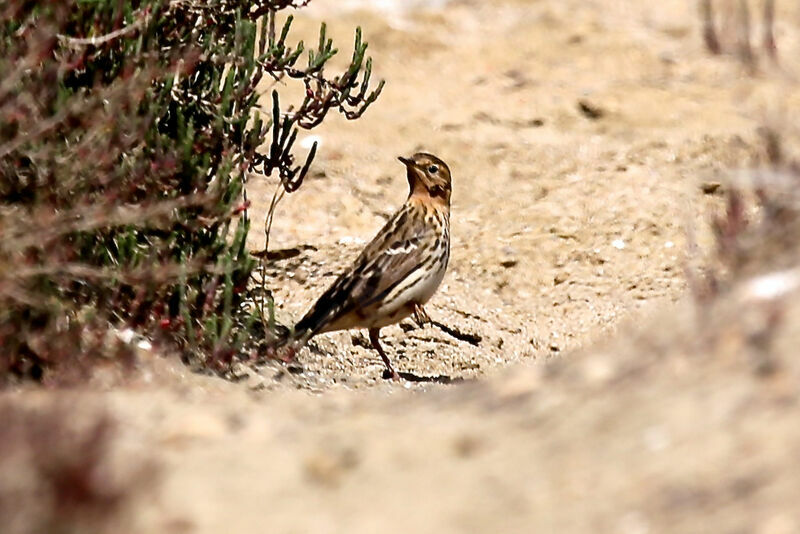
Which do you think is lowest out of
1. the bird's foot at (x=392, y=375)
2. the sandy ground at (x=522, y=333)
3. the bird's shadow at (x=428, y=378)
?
the bird's shadow at (x=428, y=378)

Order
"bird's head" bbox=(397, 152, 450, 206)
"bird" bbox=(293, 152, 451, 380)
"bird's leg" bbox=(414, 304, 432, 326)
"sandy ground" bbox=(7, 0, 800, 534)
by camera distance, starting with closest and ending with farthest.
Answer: "sandy ground" bbox=(7, 0, 800, 534) → "bird" bbox=(293, 152, 451, 380) → "bird's leg" bbox=(414, 304, 432, 326) → "bird's head" bbox=(397, 152, 450, 206)

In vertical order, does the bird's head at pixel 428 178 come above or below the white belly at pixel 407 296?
above

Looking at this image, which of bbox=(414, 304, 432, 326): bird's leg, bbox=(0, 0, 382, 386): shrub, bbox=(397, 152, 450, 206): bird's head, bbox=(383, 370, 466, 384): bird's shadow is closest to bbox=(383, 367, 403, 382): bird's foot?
bbox=(383, 370, 466, 384): bird's shadow

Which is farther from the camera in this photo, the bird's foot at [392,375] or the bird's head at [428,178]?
the bird's head at [428,178]

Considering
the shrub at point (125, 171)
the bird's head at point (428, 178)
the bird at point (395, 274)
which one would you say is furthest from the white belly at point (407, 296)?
the shrub at point (125, 171)

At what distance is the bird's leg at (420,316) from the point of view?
10848 mm

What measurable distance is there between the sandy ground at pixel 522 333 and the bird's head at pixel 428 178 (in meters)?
0.74

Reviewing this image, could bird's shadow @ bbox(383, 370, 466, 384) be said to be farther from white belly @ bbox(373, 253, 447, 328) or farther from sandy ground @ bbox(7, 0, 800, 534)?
white belly @ bbox(373, 253, 447, 328)

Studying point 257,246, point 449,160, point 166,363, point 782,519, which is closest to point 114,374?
point 166,363

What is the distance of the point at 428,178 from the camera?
37.4 ft

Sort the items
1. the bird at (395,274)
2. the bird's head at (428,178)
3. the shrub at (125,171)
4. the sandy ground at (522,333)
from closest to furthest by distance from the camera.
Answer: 1. the sandy ground at (522,333)
2. the shrub at (125,171)
3. the bird at (395,274)
4. the bird's head at (428,178)

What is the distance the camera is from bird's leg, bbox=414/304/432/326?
10.8 m

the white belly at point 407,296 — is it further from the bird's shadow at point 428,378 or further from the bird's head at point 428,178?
the bird's head at point 428,178

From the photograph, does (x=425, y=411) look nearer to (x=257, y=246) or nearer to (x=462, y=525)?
(x=462, y=525)
